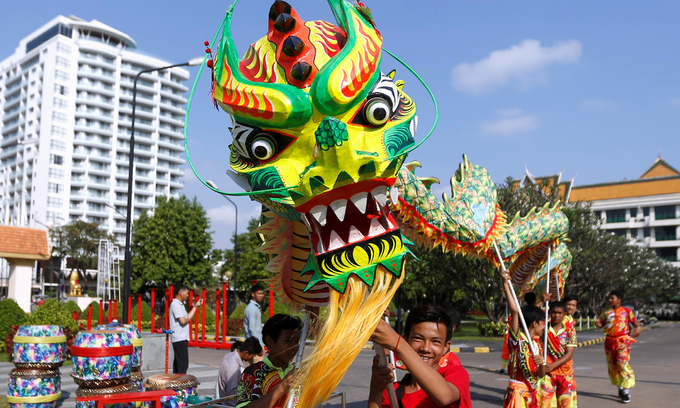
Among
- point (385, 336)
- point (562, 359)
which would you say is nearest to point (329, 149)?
point (385, 336)

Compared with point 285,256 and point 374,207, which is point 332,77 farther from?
point 285,256

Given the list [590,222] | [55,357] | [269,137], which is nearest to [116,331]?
Result: [55,357]

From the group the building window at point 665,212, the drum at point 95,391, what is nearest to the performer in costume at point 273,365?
the drum at point 95,391

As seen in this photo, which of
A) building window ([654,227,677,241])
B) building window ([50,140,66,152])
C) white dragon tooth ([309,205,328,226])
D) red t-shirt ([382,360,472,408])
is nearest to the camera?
white dragon tooth ([309,205,328,226])

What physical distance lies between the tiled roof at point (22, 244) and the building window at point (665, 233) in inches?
2237

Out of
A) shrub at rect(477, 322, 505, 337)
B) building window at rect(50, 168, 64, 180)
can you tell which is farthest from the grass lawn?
building window at rect(50, 168, 64, 180)

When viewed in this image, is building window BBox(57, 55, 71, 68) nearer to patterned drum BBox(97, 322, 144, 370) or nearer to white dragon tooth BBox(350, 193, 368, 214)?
patterned drum BBox(97, 322, 144, 370)

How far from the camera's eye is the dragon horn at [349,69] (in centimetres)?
221

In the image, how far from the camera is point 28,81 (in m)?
72.9

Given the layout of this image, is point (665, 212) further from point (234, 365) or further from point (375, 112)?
point (375, 112)

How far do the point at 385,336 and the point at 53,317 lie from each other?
1183 cm

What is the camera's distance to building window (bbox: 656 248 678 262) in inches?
2184

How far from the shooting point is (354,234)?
225 cm

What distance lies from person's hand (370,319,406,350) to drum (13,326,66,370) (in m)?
6.04
